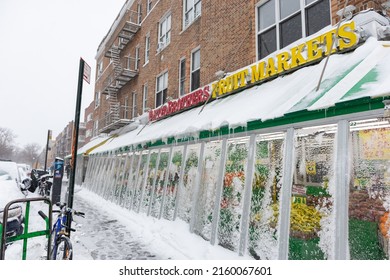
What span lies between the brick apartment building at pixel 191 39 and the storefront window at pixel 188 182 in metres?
2.75

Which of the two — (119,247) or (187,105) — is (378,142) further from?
(187,105)

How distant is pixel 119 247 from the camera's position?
21.8 ft

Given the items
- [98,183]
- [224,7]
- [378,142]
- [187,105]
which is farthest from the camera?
[98,183]

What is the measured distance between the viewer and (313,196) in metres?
4.51

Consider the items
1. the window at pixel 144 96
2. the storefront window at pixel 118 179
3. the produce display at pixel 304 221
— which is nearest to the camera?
the produce display at pixel 304 221

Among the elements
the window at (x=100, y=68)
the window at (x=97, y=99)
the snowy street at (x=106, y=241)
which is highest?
the window at (x=100, y=68)

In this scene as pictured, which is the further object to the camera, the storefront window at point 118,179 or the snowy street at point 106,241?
the storefront window at point 118,179

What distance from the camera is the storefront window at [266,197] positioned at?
505cm

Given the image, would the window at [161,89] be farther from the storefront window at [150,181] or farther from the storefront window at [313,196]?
the storefront window at [313,196]

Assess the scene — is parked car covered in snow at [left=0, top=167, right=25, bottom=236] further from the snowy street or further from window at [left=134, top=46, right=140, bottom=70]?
window at [left=134, top=46, right=140, bottom=70]

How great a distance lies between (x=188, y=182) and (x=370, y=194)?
5.06 metres

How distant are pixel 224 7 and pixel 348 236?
8.56 meters

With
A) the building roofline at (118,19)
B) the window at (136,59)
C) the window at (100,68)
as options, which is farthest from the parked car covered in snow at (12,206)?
the window at (100,68)

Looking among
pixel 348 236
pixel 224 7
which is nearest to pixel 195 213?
pixel 348 236
